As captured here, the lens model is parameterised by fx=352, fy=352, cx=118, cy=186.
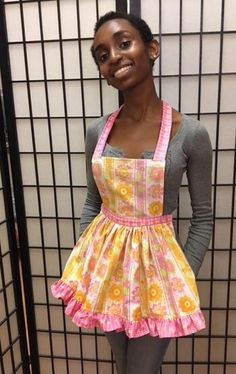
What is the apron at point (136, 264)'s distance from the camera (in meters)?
0.94

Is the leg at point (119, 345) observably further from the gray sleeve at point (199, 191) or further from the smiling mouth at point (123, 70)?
the smiling mouth at point (123, 70)

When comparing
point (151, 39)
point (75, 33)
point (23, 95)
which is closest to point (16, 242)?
point (23, 95)

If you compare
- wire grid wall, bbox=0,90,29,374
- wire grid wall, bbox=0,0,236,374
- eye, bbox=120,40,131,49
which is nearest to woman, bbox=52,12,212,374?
eye, bbox=120,40,131,49

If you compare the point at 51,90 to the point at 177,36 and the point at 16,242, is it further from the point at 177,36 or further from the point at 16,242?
the point at 16,242

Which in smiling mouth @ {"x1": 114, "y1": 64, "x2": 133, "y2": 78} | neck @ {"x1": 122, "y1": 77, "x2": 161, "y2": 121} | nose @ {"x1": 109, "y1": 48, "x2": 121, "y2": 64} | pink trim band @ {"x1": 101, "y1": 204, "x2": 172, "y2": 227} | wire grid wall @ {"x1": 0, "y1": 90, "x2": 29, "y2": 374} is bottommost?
wire grid wall @ {"x1": 0, "y1": 90, "x2": 29, "y2": 374}

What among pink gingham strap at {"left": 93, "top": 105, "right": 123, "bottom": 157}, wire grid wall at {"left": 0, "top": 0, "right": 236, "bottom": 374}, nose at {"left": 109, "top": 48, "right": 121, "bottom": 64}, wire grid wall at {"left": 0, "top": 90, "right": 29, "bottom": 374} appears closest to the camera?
nose at {"left": 109, "top": 48, "right": 121, "bottom": 64}

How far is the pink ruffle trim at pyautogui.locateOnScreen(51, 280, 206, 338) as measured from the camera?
934mm

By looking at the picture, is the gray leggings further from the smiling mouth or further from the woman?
the smiling mouth

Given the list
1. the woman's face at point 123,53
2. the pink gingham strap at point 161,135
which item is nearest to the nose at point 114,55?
the woman's face at point 123,53

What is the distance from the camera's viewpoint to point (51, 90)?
133cm

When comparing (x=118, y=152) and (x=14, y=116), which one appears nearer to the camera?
(x=118, y=152)

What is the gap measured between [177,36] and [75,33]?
36 cm

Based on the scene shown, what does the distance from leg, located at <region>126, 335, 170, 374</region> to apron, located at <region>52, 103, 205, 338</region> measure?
9 cm

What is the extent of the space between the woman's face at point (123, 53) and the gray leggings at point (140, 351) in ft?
2.39
